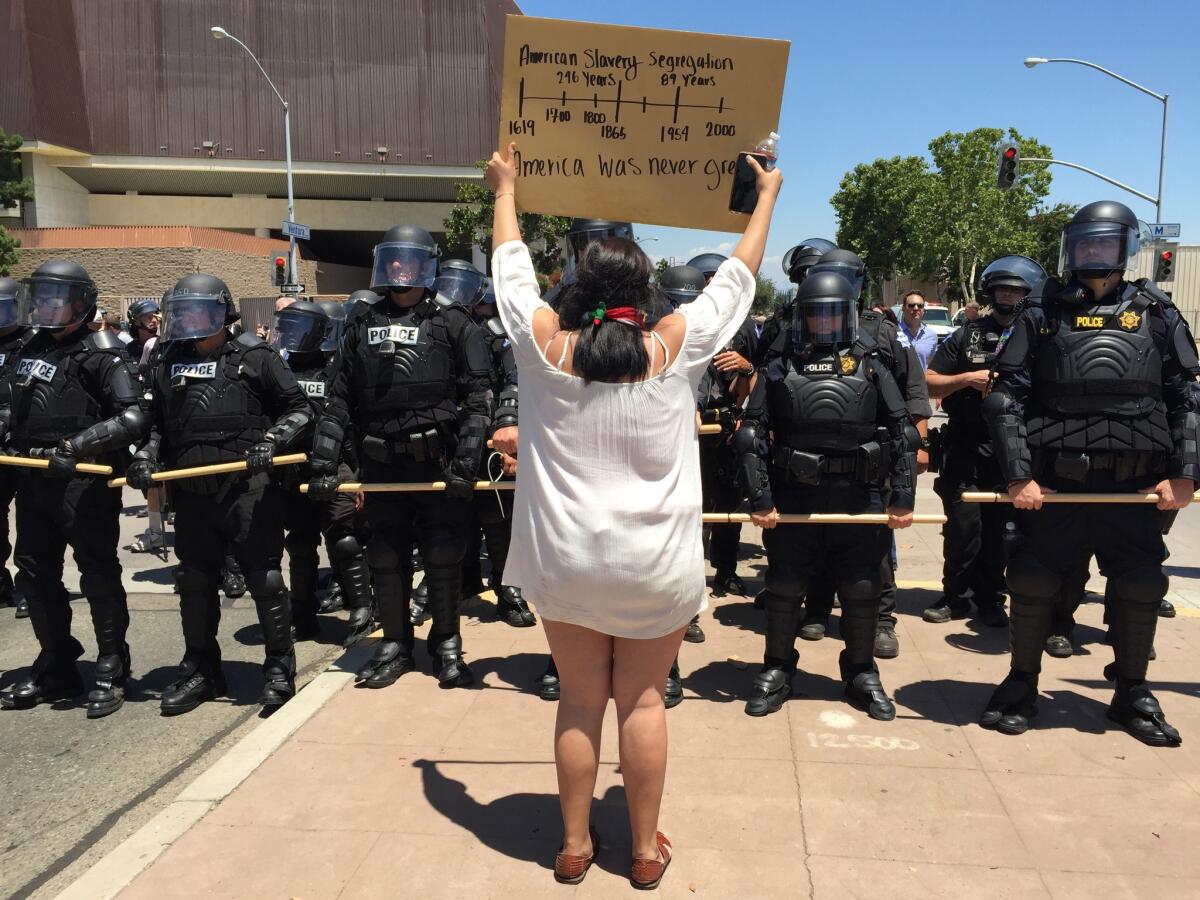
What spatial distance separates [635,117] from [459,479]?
2.03 m

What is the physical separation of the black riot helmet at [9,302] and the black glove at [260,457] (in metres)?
2.21

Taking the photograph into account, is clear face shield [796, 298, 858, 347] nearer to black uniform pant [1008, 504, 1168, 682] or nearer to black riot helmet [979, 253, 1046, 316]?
black uniform pant [1008, 504, 1168, 682]

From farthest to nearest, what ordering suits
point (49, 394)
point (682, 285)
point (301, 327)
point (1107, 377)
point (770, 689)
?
point (301, 327) < point (682, 285) < point (49, 394) < point (770, 689) < point (1107, 377)

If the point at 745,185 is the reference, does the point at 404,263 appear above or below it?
below

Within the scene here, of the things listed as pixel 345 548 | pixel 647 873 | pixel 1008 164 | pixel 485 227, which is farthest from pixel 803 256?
pixel 485 227

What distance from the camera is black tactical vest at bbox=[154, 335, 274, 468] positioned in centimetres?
464

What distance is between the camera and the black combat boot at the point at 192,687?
15.8 feet

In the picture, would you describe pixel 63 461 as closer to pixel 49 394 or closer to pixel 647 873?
pixel 49 394

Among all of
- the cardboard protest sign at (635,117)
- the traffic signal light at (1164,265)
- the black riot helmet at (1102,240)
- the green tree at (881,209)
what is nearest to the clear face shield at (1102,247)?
the black riot helmet at (1102,240)

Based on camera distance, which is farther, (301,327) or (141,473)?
(301,327)

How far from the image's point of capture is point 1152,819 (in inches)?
130

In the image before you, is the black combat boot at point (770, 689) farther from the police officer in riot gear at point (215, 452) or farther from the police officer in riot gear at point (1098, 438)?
the police officer in riot gear at point (215, 452)

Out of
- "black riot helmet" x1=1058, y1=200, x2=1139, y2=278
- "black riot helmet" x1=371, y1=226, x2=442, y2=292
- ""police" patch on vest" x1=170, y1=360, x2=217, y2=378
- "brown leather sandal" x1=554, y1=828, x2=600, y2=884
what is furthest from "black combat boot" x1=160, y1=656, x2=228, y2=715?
"black riot helmet" x1=1058, y1=200, x2=1139, y2=278

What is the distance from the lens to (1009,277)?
18.4ft
